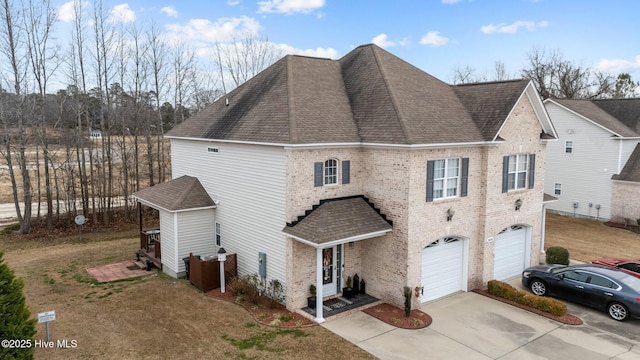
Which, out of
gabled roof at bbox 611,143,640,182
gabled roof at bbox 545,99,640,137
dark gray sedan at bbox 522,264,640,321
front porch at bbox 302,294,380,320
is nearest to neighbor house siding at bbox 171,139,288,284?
front porch at bbox 302,294,380,320

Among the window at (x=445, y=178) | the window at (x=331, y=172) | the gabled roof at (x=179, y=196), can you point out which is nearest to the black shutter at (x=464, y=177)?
the window at (x=445, y=178)

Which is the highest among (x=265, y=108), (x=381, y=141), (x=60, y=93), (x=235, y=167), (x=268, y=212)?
(x=60, y=93)

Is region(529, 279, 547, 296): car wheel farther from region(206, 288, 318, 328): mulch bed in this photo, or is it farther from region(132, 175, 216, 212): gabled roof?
region(132, 175, 216, 212): gabled roof

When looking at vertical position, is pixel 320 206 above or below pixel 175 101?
below

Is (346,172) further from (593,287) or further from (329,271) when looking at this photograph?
(593,287)

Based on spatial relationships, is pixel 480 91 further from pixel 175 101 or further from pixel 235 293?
pixel 175 101

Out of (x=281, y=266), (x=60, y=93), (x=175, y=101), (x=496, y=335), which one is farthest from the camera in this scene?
(x=175, y=101)

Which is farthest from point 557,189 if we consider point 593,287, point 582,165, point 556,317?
point 556,317

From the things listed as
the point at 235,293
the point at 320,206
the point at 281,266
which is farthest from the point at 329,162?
the point at 235,293
